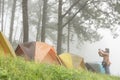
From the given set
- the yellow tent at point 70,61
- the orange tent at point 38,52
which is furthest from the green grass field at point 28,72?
the yellow tent at point 70,61

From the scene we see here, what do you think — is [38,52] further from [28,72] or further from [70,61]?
[28,72]

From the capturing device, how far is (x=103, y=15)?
1067 inches

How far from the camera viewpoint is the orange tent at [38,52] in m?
13.9

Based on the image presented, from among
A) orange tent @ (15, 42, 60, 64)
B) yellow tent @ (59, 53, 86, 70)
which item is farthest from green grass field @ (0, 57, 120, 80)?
yellow tent @ (59, 53, 86, 70)

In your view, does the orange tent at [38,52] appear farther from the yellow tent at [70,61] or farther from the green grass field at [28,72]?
the green grass field at [28,72]

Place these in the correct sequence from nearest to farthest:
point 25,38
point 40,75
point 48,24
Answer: point 40,75 → point 25,38 → point 48,24

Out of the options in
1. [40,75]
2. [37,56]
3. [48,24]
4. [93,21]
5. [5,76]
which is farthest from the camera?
[48,24]

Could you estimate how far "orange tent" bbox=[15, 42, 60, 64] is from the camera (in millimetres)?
13887

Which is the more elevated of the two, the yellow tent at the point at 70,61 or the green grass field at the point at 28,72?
the green grass field at the point at 28,72

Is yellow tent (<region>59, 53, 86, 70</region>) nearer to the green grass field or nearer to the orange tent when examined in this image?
the orange tent

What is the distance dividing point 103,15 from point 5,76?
2086cm

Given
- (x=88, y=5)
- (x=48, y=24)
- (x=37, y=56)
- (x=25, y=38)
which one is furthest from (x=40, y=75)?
(x=48, y=24)

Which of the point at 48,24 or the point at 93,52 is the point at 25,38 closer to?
the point at 48,24

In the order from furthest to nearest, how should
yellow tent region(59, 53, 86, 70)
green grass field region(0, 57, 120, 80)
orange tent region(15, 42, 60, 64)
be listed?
yellow tent region(59, 53, 86, 70) < orange tent region(15, 42, 60, 64) < green grass field region(0, 57, 120, 80)
